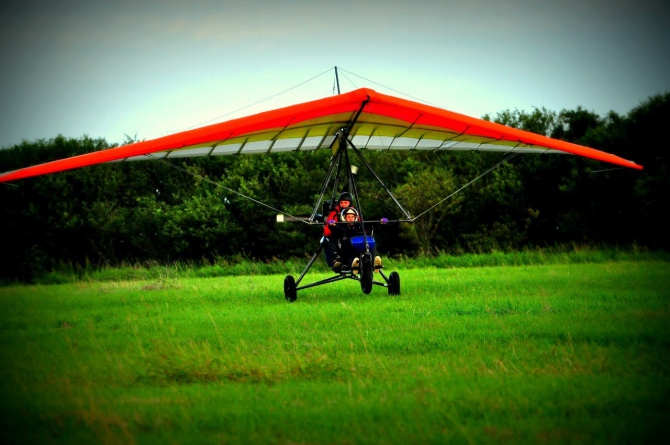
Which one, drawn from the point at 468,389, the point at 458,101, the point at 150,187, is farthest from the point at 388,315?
the point at 150,187

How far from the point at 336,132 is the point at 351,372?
7227 mm

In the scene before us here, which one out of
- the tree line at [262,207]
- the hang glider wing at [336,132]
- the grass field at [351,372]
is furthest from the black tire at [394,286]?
the tree line at [262,207]

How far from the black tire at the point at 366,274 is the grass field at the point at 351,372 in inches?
25.6

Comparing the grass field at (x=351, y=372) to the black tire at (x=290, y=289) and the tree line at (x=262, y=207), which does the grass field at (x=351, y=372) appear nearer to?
the black tire at (x=290, y=289)

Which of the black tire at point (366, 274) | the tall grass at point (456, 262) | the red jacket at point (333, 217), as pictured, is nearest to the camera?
the black tire at point (366, 274)

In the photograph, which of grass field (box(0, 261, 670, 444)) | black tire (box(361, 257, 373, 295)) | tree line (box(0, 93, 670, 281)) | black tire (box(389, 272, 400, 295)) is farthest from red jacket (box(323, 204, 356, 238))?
tree line (box(0, 93, 670, 281))

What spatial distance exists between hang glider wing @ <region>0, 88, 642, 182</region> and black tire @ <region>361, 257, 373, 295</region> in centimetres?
214

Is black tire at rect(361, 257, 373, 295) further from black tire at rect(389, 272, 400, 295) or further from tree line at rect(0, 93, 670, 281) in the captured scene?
tree line at rect(0, 93, 670, 281)

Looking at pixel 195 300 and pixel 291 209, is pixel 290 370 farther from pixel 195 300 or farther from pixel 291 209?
pixel 291 209

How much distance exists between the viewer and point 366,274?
10.6 m

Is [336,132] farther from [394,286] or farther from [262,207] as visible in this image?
[262,207]

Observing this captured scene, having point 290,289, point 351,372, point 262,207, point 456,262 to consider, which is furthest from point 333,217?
point 262,207

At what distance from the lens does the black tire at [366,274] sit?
10.5 metres

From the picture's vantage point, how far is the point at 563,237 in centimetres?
4197
